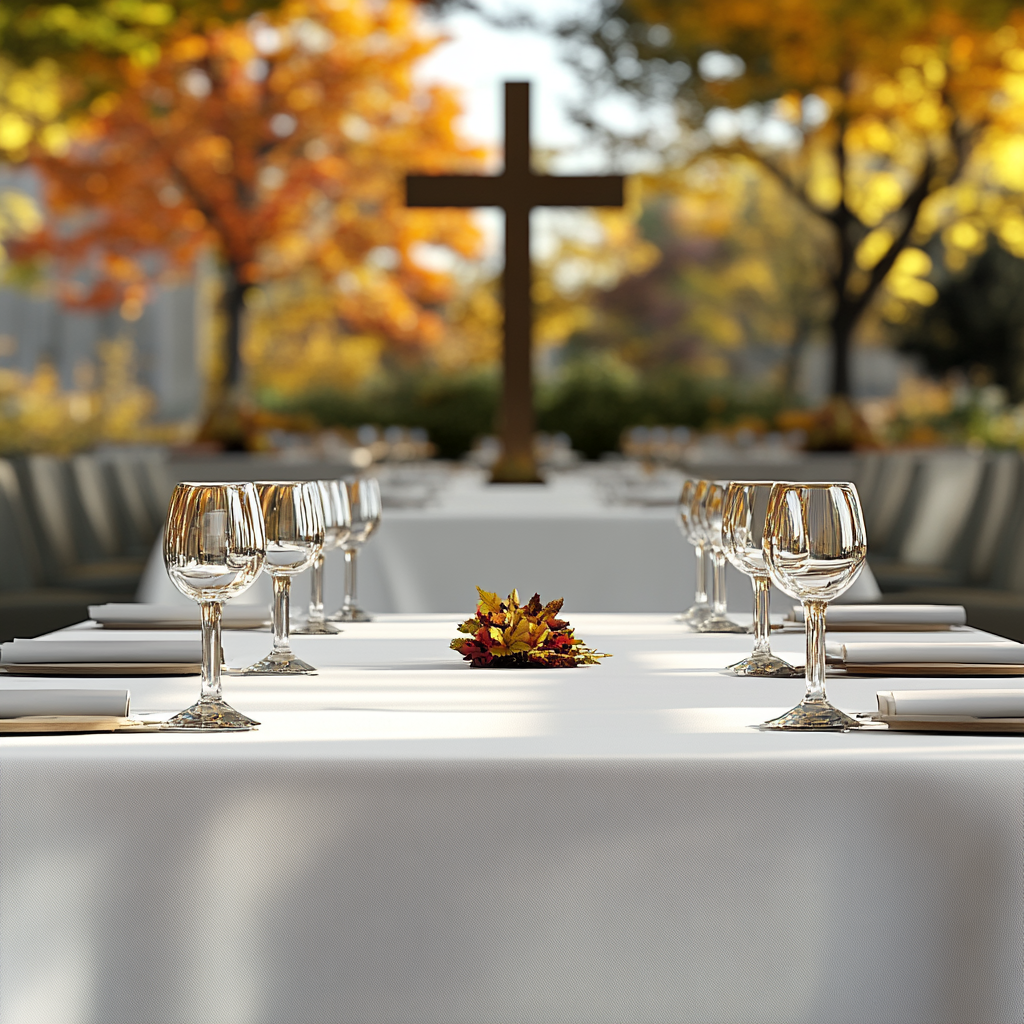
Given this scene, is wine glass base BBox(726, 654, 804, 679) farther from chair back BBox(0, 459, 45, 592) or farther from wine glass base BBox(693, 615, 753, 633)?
chair back BBox(0, 459, 45, 592)

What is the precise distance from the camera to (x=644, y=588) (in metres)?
4.92

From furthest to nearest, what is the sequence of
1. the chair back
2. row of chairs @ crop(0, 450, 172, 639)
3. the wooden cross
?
1. the wooden cross
2. the chair back
3. row of chairs @ crop(0, 450, 172, 639)

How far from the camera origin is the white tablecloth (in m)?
4.89

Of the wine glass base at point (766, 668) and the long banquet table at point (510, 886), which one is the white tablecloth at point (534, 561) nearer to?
the wine glass base at point (766, 668)

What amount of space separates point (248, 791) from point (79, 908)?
199 mm

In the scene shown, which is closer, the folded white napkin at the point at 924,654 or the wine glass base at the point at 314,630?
the folded white napkin at the point at 924,654

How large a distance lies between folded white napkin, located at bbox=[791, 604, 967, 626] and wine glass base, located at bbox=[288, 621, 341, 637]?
2.58ft

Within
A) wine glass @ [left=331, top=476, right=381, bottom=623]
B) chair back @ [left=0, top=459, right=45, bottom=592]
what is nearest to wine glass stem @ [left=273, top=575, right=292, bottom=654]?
wine glass @ [left=331, top=476, right=381, bottom=623]

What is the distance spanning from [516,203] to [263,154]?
12.2 meters

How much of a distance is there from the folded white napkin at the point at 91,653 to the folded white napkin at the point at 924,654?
0.90m

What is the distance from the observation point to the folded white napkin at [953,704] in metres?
1.66

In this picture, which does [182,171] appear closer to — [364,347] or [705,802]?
[364,347]

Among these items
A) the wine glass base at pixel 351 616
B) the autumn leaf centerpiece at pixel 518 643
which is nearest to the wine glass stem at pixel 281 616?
the autumn leaf centerpiece at pixel 518 643

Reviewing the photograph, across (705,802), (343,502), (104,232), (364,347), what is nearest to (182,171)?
(104,232)
